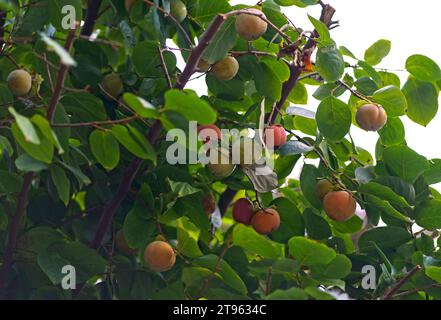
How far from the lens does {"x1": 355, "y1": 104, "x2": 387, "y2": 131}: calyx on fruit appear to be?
36.6 inches

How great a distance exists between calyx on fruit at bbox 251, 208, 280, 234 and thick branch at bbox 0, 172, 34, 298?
279 millimetres

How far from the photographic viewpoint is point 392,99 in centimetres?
95

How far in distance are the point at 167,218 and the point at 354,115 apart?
0.30 metres

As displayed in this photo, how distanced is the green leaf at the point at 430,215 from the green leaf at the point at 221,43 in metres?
0.31

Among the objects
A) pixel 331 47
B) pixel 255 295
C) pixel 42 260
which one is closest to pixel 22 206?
pixel 42 260

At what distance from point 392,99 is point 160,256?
354 millimetres

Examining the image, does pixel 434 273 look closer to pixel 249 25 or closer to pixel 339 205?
pixel 339 205

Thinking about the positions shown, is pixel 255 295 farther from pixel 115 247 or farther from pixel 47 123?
pixel 47 123

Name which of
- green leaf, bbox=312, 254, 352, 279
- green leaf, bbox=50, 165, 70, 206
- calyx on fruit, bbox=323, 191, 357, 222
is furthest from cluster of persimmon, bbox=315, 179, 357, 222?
green leaf, bbox=50, 165, 70, 206

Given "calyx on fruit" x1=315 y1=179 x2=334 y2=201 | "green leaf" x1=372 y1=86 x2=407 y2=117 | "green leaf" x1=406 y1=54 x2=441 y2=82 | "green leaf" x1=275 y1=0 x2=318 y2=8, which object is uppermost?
"green leaf" x1=275 y1=0 x2=318 y2=8

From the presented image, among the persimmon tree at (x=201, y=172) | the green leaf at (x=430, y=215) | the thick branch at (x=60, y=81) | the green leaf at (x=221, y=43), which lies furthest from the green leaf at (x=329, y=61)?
the thick branch at (x=60, y=81)

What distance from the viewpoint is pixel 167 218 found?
35.2 inches

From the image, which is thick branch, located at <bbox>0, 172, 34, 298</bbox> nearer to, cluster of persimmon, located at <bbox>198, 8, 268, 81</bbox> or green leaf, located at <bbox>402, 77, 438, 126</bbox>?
cluster of persimmon, located at <bbox>198, 8, 268, 81</bbox>

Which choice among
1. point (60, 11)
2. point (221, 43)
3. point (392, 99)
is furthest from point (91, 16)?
point (392, 99)
